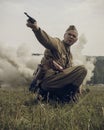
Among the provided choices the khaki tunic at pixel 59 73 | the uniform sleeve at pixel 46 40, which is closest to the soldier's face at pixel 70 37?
the khaki tunic at pixel 59 73

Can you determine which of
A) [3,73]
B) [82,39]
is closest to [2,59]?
[3,73]

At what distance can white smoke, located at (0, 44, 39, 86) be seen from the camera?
40006mm

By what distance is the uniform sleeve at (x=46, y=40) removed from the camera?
24.7 feet

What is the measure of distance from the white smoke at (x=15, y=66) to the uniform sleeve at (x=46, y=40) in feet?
98.9

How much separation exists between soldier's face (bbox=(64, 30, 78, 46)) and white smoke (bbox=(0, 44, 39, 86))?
2977 centimetres

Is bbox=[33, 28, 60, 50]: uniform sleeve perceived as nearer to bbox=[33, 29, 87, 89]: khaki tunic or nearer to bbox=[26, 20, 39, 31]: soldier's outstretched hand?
bbox=[33, 29, 87, 89]: khaki tunic

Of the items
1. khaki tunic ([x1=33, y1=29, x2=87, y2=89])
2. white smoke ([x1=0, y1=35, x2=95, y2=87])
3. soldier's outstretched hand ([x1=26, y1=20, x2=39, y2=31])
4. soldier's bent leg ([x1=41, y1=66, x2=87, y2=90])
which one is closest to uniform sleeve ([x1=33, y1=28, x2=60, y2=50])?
khaki tunic ([x1=33, y1=29, x2=87, y2=89])

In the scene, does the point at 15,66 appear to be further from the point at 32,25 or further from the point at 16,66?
the point at 32,25

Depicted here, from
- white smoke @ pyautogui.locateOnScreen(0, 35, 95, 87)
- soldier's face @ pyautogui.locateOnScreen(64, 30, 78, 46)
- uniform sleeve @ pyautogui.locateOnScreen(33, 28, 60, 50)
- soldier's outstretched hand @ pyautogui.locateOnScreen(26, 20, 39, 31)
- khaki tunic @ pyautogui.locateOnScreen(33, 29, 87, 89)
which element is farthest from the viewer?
white smoke @ pyautogui.locateOnScreen(0, 35, 95, 87)

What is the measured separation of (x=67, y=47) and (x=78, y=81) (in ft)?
2.77

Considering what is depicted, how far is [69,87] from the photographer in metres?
8.32

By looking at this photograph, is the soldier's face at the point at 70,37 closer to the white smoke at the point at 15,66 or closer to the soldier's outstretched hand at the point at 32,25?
the soldier's outstretched hand at the point at 32,25

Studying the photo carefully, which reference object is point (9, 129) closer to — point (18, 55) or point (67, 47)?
point (67, 47)

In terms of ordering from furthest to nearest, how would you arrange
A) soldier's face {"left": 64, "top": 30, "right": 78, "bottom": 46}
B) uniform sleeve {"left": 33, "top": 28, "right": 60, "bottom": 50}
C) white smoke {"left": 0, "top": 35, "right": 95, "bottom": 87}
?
white smoke {"left": 0, "top": 35, "right": 95, "bottom": 87} < soldier's face {"left": 64, "top": 30, "right": 78, "bottom": 46} < uniform sleeve {"left": 33, "top": 28, "right": 60, "bottom": 50}
